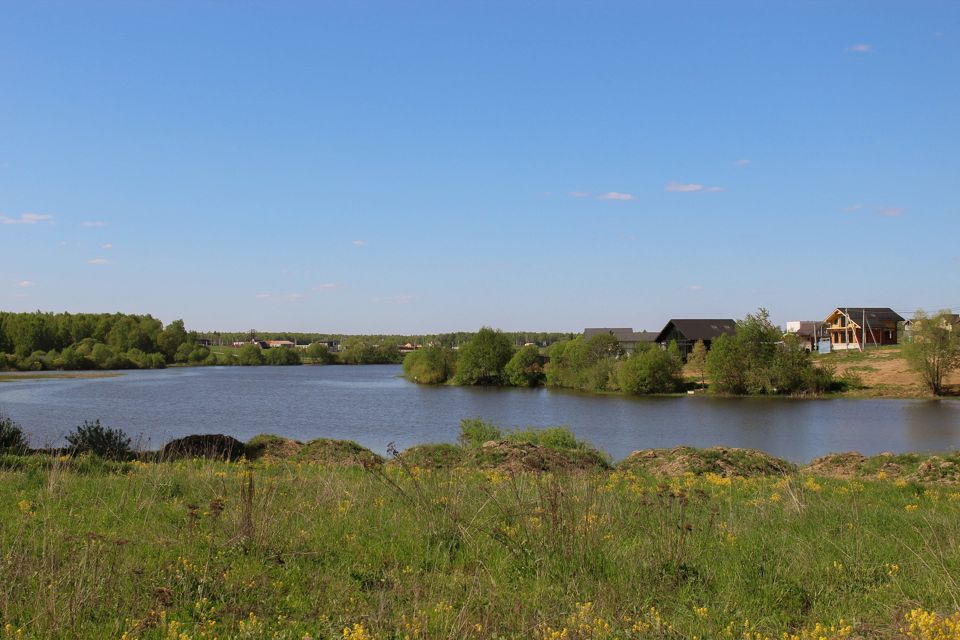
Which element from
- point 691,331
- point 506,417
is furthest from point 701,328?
point 506,417

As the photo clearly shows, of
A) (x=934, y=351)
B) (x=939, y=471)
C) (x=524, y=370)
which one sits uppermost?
(x=934, y=351)

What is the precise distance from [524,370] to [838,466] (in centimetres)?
6290

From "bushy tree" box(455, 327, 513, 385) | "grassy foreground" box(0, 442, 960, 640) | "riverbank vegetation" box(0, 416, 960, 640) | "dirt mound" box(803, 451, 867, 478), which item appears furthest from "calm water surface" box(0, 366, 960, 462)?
"grassy foreground" box(0, 442, 960, 640)

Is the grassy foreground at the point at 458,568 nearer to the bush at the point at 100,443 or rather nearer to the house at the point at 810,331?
the bush at the point at 100,443

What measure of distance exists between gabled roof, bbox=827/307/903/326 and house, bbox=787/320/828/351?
21.3 feet

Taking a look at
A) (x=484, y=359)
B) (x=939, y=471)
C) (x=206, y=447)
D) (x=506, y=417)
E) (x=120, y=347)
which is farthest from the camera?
(x=120, y=347)

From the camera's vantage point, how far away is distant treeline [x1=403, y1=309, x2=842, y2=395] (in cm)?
6122

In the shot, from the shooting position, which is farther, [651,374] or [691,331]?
[691,331]

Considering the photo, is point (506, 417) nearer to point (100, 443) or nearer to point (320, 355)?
point (100, 443)

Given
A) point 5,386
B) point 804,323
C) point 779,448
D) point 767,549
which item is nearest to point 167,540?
point 767,549

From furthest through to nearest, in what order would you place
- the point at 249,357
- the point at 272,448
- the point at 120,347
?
the point at 249,357 < the point at 120,347 < the point at 272,448

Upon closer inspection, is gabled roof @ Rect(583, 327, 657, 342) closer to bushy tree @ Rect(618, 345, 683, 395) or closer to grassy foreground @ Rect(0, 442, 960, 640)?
bushy tree @ Rect(618, 345, 683, 395)

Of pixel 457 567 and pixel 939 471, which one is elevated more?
pixel 457 567

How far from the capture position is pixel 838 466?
1513 centimetres
